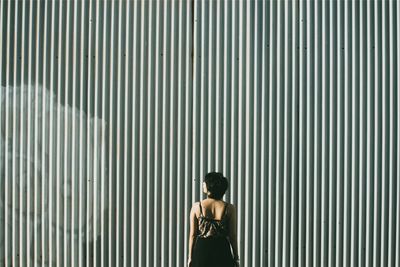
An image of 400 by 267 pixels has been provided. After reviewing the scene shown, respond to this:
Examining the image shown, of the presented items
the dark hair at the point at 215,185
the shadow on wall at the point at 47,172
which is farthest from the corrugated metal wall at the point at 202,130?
the dark hair at the point at 215,185

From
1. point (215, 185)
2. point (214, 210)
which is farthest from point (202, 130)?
point (214, 210)

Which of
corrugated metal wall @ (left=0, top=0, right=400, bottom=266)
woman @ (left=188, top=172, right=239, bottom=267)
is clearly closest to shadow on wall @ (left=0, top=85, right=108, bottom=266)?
corrugated metal wall @ (left=0, top=0, right=400, bottom=266)

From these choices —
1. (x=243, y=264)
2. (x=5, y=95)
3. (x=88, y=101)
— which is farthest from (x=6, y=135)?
(x=243, y=264)

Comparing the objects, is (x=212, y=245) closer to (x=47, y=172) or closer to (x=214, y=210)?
(x=214, y=210)

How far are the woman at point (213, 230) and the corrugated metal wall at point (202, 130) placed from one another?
922 mm

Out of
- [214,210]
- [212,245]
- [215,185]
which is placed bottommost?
[212,245]

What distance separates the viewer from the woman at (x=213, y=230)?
446 cm

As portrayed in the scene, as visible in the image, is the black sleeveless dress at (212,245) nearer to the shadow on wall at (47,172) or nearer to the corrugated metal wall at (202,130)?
the corrugated metal wall at (202,130)

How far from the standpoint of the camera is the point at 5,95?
569 centimetres

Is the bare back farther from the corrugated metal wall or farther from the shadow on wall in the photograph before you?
the shadow on wall

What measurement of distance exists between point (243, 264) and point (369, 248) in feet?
4.22

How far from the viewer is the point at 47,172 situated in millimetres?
5648

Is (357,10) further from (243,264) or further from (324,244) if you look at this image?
(243,264)

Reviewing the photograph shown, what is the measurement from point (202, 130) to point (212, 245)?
1422mm
